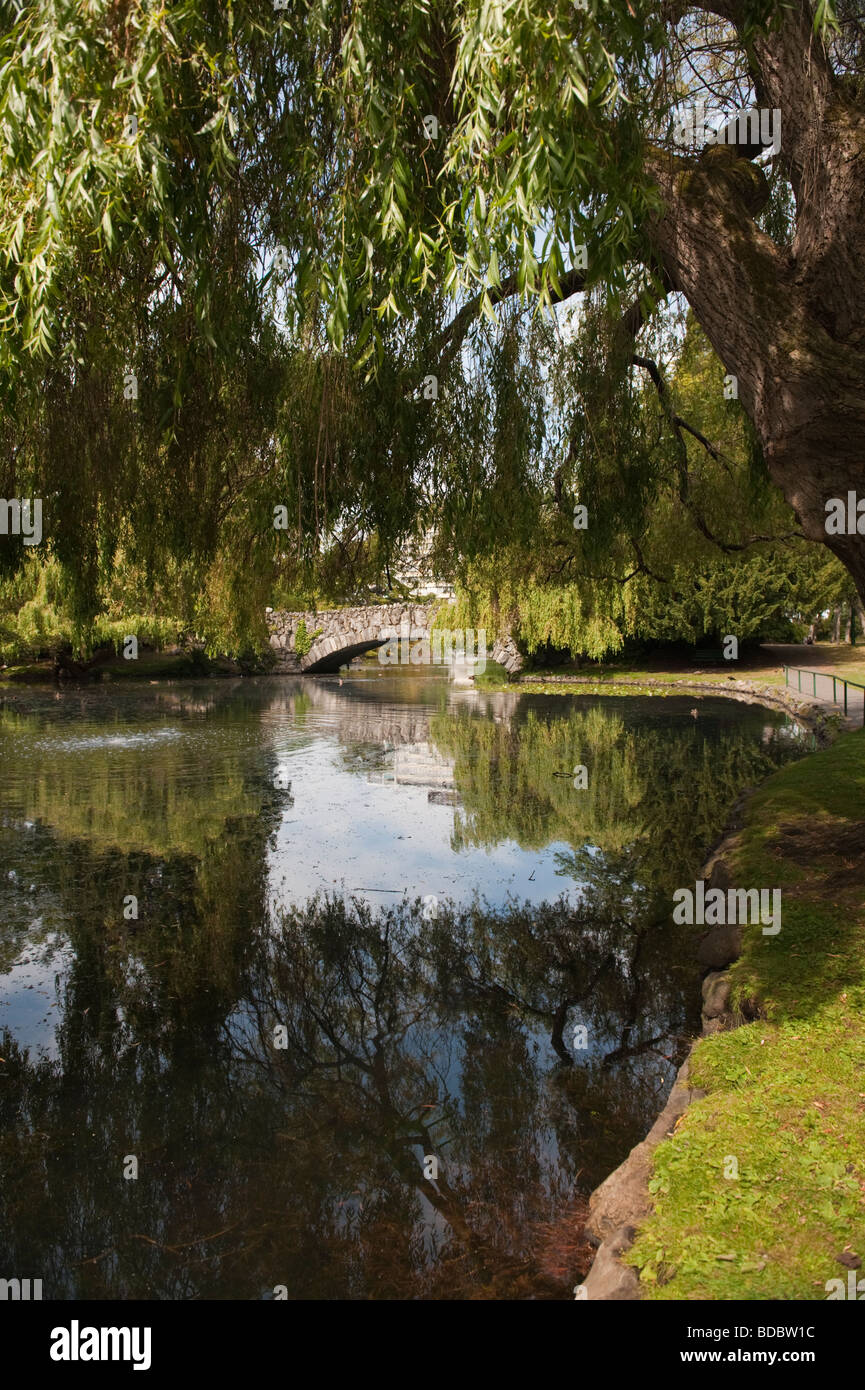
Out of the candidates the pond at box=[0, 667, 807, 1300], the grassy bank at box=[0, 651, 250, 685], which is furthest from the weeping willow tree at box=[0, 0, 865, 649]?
the grassy bank at box=[0, 651, 250, 685]

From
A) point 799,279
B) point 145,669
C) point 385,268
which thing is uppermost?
point 799,279

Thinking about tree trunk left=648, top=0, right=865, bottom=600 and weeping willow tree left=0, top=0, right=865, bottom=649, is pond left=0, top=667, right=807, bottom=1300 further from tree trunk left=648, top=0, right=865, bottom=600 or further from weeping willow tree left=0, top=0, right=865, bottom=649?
tree trunk left=648, top=0, right=865, bottom=600

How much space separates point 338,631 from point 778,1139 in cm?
3818

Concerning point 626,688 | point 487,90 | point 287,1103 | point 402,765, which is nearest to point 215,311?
point 487,90

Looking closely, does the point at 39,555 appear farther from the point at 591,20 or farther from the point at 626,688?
the point at 626,688

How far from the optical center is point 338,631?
4072 cm

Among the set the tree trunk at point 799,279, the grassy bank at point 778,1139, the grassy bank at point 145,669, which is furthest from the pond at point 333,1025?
the grassy bank at point 145,669

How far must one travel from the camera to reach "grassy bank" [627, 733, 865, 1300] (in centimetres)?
263

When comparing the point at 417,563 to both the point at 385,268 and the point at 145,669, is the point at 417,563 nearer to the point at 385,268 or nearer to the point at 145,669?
the point at 385,268

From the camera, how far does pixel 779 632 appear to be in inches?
1209

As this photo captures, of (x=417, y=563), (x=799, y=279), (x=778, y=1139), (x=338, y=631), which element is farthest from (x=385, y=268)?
(x=338, y=631)

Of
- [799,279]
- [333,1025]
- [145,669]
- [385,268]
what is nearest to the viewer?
[385,268]

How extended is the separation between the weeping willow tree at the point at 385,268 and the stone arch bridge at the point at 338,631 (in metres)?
28.6

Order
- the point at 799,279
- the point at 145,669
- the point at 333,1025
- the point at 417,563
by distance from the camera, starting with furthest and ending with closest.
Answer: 1. the point at 145,669
2. the point at 417,563
3. the point at 333,1025
4. the point at 799,279
